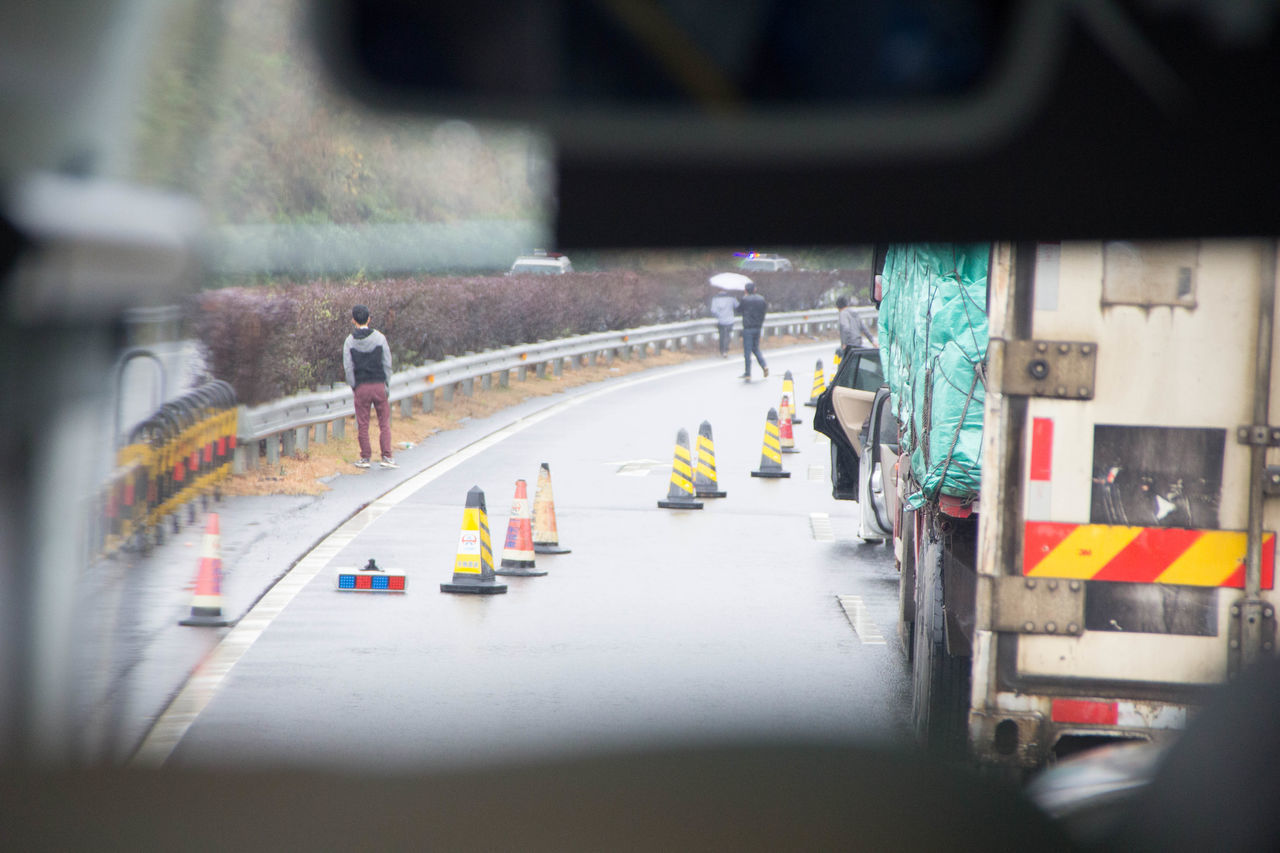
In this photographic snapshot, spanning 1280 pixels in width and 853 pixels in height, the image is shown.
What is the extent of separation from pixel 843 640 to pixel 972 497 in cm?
328

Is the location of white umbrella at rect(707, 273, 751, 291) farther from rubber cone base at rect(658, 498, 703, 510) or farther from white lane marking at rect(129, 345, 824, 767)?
rubber cone base at rect(658, 498, 703, 510)

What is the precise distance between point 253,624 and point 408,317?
1440cm

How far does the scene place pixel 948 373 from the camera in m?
6.91

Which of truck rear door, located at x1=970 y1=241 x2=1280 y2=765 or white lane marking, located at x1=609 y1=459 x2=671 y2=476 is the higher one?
truck rear door, located at x1=970 y1=241 x2=1280 y2=765

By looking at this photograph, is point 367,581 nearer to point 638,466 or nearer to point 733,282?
point 638,466

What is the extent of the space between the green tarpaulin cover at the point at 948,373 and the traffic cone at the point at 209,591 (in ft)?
14.1

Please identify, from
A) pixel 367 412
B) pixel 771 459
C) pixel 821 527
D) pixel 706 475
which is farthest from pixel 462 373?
pixel 821 527

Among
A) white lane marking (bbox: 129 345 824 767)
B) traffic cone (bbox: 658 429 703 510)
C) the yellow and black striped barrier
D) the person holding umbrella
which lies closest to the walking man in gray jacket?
the person holding umbrella

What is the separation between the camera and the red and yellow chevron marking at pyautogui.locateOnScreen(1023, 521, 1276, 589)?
544cm

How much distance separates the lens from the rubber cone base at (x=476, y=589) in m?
11.3

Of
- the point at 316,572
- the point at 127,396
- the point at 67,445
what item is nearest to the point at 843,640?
the point at 316,572

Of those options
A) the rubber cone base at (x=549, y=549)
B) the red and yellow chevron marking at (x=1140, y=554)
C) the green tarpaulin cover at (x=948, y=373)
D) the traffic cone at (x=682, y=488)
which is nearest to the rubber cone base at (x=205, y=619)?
the rubber cone base at (x=549, y=549)

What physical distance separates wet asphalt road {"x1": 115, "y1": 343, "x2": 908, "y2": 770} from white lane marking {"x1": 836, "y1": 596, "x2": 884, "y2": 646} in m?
0.03

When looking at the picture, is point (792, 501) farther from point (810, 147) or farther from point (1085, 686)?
point (810, 147)
